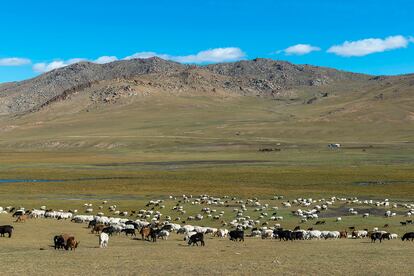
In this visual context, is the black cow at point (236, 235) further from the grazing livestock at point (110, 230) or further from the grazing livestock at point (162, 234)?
the grazing livestock at point (110, 230)

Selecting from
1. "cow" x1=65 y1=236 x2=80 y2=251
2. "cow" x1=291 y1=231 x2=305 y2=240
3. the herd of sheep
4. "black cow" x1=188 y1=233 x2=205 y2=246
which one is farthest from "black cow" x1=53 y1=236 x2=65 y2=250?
"cow" x1=291 y1=231 x2=305 y2=240

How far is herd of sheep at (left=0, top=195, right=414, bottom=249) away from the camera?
99.3 feet

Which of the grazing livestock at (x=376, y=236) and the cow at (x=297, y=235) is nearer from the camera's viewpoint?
the grazing livestock at (x=376, y=236)

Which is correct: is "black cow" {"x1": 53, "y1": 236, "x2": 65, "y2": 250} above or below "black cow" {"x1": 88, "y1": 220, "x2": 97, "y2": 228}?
Result: above

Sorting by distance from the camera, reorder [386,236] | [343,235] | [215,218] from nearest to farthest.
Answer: [386,236] < [343,235] < [215,218]

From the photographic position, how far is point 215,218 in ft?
132

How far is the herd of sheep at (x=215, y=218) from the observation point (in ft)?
99.3

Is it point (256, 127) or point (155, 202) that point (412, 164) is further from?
point (256, 127)

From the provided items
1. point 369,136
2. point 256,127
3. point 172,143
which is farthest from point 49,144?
point 369,136

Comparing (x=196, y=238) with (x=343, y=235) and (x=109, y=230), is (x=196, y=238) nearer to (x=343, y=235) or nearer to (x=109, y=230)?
(x=109, y=230)

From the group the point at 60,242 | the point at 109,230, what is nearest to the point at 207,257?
the point at 60,242

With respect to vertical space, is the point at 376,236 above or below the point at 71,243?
below

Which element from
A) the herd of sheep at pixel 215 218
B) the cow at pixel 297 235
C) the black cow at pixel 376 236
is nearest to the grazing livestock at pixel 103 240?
the herd of sheep at pixel 215 218

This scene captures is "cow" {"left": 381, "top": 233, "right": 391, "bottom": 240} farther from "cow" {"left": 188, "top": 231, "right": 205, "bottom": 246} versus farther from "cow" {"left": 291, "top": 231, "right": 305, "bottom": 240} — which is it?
"cow" {"left": 188, "top": 231, "right": 205, "bottom": 246}
